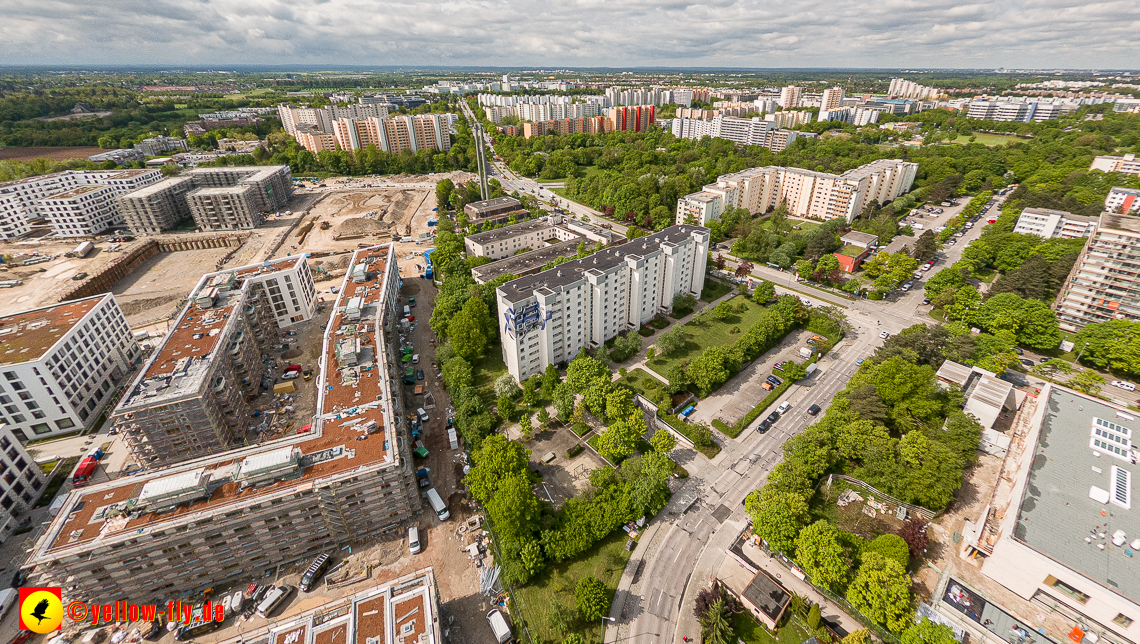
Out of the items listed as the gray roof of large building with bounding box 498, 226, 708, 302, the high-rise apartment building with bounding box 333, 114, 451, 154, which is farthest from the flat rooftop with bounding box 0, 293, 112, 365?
the high-rise apartment building with bounding box 333, 114, 451, 154

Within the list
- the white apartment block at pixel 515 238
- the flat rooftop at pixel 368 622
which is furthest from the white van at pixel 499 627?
the white apartment block at pixel 515 238

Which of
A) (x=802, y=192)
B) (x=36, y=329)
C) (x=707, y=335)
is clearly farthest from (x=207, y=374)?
(x=802, y=192)

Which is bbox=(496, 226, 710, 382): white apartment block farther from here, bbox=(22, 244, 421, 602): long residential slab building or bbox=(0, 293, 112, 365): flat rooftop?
bbox=(0, 293, 112, 365): flat rooftop

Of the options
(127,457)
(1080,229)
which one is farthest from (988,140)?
(127,457)

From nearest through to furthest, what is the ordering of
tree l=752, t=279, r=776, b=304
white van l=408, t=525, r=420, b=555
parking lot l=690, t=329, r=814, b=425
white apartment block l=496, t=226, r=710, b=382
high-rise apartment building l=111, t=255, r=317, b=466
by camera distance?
white van l=408, t=525, r=420, b=555 → high-rise apartment building l=111, t=255, r=317, b=466 → parking lot l=690, t=329, r=814, b=425 → white apartment block l=496, t=226, r=710, b=382 → tree l=752, t=279, r=776, b=304
